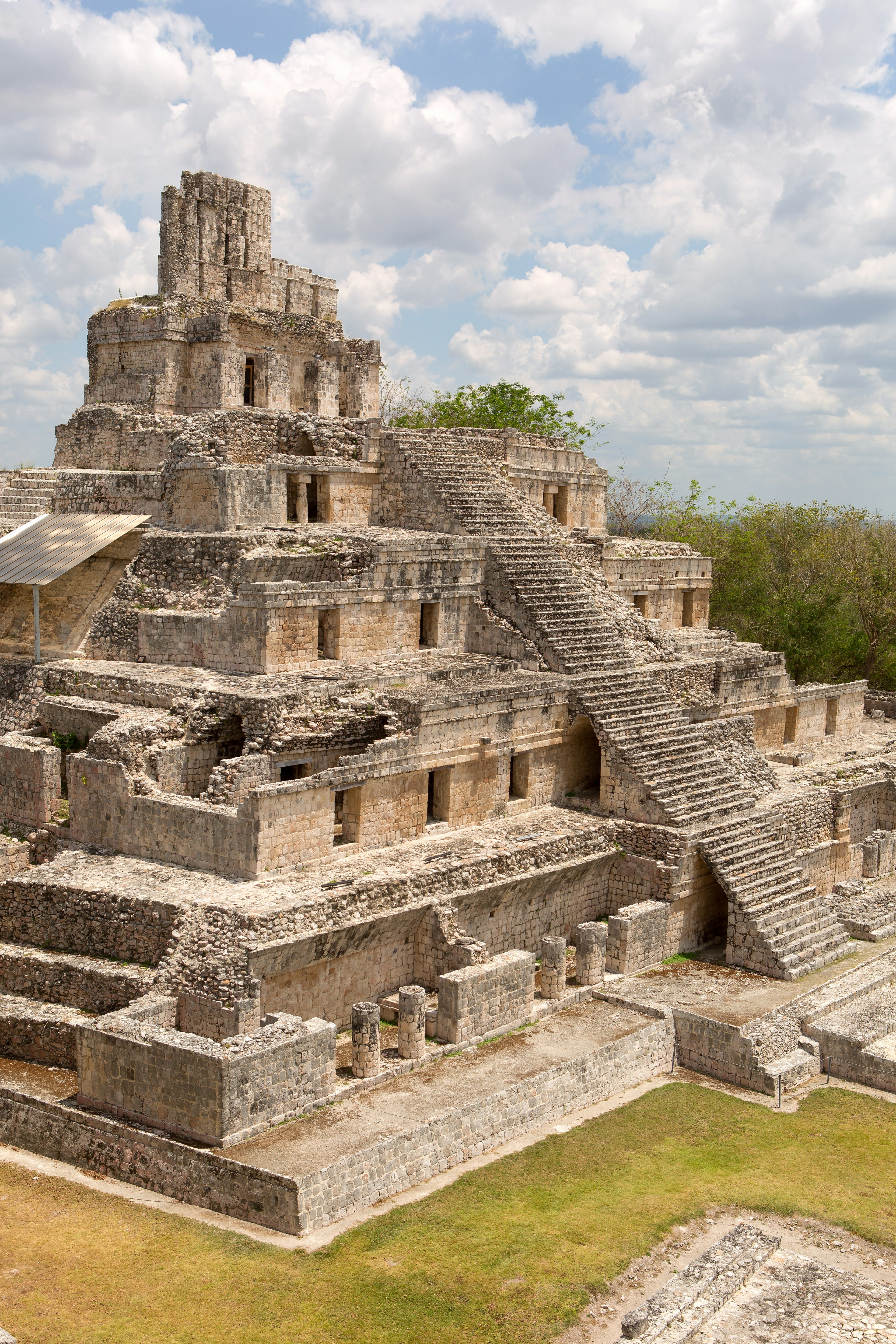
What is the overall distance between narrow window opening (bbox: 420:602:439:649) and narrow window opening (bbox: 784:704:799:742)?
9361 millimetres

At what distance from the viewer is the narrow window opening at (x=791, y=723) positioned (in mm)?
26891

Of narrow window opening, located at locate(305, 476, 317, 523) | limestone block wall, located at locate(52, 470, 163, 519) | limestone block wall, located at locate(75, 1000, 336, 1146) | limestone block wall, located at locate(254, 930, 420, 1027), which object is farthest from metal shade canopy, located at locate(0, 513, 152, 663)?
limestone block wall, located at locate(75, 1000, 336, 1146)

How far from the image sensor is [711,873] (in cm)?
1916

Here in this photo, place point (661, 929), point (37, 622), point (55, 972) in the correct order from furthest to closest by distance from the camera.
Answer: point (37, 622), point (661, 929), point (55, 972)

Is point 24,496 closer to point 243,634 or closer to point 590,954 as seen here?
point 243,634

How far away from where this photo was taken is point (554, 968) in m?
16.4

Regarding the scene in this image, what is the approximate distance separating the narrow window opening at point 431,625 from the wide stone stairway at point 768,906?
583cm

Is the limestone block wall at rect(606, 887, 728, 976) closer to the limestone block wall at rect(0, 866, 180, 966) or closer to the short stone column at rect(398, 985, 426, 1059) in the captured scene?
the short stone column at rect(398, 985, 426, 1059)

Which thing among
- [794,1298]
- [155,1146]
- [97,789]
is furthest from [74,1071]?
[794,1298]

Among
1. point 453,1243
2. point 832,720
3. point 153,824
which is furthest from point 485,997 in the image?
point 832,720

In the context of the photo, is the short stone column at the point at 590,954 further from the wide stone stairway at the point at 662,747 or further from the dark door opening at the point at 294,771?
the dark door opening at the point at 294,771

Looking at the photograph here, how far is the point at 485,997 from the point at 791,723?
14.0 meters

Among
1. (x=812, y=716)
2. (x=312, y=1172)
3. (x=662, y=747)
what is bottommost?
(x=312, y=1172)

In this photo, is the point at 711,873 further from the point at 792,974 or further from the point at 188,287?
the point at 188,287
